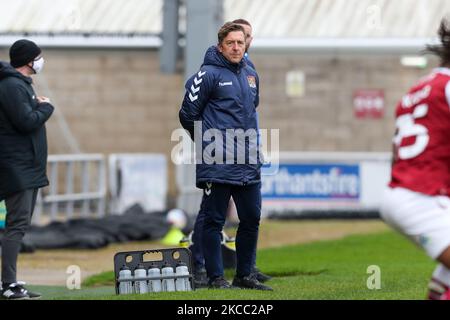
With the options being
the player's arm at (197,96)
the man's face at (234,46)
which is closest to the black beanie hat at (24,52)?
the player's arm at (197,96)

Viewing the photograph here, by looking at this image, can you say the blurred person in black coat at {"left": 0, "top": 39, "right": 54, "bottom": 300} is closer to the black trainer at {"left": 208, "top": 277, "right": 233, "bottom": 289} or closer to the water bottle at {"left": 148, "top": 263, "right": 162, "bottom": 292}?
the water bottle at {"left": 148, "top": 263, "right": 162, "bottom": 292}

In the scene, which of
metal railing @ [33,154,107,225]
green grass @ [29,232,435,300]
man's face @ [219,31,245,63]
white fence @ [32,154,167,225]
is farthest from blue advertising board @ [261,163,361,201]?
man's face @ [219,31,245,63]

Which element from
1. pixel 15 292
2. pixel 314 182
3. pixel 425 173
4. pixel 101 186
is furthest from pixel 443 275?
pixel 314 182

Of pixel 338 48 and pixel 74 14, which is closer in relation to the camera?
pixel 338 48

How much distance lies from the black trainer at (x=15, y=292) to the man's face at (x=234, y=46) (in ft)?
8.13

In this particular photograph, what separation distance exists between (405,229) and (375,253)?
9.39 meters

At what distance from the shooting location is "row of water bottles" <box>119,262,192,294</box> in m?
9.25

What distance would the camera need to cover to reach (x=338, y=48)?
25484 millimetres

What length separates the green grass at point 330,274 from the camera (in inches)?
355

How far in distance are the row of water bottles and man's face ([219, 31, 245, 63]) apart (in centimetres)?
167

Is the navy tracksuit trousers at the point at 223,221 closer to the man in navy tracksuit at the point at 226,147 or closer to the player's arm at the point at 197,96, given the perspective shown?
the man in navy tracksuit at the point at 226,147

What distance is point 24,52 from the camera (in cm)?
1006
